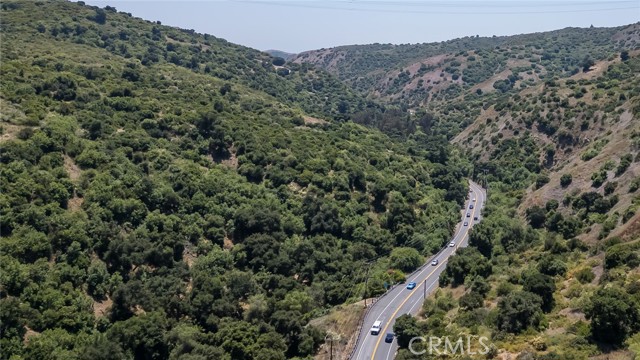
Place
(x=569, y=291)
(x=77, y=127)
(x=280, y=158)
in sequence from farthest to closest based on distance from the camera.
Result: (x=280, y=158) < (x=77, y=127) < (x=569, y=291)

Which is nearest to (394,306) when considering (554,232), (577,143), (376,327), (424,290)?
(424,290)

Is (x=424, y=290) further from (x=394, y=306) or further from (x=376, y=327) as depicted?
(x=376, y=327)

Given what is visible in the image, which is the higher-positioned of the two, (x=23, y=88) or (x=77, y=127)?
(x=23, y=88)

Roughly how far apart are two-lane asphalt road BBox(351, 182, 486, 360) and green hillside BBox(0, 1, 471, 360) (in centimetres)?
237

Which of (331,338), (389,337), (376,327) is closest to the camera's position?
(389,337)

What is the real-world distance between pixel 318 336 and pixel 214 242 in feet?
80.4

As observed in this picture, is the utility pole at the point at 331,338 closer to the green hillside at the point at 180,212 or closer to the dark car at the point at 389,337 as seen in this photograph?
the green hillside at the point at 180,212

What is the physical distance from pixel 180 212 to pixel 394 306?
3314 cm

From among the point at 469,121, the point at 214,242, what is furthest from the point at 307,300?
the point at 469,121

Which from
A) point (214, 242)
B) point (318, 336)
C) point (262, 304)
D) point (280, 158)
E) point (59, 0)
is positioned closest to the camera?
point (318, 336)

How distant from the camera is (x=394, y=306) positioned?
5822 centimetres

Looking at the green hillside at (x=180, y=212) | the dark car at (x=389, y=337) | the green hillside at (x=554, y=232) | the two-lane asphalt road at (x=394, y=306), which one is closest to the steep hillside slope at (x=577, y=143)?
the green hillside at (x=554, y=232)

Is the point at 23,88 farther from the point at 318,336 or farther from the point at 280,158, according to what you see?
the point at 318,336

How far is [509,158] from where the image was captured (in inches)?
4668
